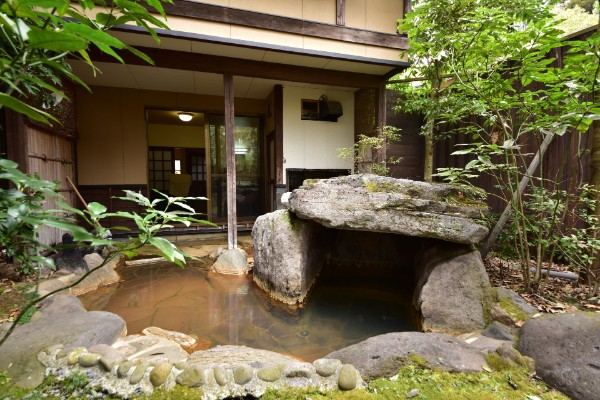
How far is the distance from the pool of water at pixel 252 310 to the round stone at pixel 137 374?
120 centimetres

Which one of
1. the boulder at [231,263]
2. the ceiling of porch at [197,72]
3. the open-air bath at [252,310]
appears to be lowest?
the open-air bath at [252,310]

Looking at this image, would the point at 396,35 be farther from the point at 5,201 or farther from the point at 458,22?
the point at 5,201

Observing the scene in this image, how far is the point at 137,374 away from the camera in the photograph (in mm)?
1965

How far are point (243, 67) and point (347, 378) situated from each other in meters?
5.58

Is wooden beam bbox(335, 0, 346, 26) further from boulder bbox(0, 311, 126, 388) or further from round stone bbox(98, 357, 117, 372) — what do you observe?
round stone bbox(98, 357, 117, 372)

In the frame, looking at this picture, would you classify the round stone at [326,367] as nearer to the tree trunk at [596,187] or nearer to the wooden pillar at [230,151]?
the tree trunk at [596,187]

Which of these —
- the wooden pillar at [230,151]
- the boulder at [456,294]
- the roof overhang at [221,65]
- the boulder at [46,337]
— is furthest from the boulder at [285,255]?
the roof overhang at [221,65]

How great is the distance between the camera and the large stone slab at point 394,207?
354cm

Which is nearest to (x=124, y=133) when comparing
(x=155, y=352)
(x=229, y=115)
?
(x=229, y=115)

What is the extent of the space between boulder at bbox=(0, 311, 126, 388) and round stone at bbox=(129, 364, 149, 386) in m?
0.68

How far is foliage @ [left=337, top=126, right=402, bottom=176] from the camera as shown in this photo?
609 centimetres

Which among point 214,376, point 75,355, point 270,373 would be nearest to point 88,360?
point 75,355

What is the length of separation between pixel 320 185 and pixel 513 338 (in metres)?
2.64

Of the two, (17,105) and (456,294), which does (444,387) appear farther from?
(17,105)
